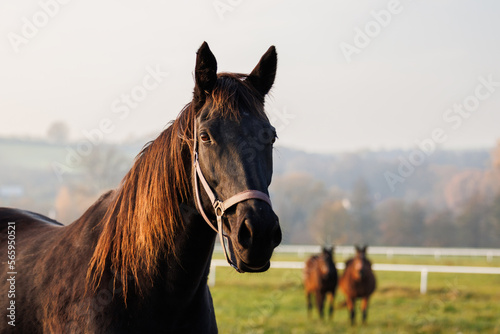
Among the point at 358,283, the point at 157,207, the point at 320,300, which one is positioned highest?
the point at 157,207

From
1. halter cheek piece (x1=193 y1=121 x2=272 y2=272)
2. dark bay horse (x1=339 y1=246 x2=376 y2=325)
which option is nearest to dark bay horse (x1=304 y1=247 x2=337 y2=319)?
dark bay horse (x1=339 y1=246 x2=376 y2=325)

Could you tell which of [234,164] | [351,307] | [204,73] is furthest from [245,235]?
[351,307]

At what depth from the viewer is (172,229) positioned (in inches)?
103

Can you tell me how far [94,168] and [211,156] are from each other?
33687mm

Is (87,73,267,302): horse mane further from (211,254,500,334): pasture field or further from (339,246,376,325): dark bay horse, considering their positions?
(339,246,376,325): dark bay horse

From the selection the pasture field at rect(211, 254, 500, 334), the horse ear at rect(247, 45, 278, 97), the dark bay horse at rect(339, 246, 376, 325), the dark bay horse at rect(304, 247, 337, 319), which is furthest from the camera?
the dark bay horse at rect(304, 247, 337, 319)

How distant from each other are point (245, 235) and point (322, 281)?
10.4 metres

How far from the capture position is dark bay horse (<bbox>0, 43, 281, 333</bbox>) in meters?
2.38

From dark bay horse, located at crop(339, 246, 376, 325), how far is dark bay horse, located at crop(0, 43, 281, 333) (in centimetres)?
916

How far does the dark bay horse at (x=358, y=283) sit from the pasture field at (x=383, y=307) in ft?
1.30

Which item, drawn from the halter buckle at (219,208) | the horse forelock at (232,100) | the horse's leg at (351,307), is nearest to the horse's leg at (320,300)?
the horse's leg at (351,307)

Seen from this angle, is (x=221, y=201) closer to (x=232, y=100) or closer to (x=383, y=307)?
(x=232, y=100)

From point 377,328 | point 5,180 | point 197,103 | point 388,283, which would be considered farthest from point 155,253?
point 5,180

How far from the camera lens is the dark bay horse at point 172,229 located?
7.82ft
